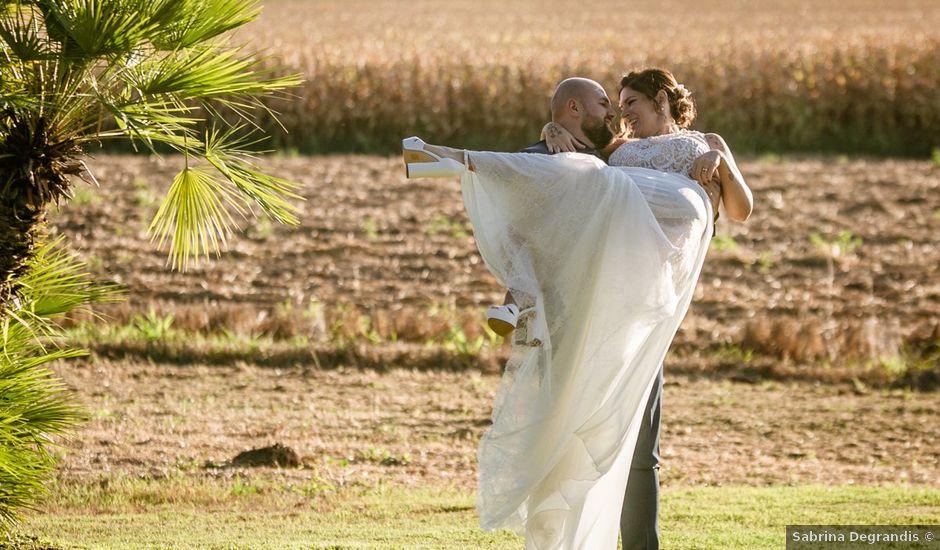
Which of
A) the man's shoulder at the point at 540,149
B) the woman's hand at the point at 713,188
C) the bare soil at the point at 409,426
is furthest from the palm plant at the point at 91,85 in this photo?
the bare soil at the point at 409,426

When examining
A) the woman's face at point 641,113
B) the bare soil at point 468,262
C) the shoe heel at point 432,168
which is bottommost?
the bare soil at point 468,262

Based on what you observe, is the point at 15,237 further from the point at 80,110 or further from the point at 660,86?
the point at 660,86

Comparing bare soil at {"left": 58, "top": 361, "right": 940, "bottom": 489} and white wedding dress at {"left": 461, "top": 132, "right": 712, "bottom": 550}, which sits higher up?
white wedding dress at {"left": 461, "top": 132, "right": 712, "bottom": 550}

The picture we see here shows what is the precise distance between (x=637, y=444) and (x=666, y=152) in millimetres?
1149

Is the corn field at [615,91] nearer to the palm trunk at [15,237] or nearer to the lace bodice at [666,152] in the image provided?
the palm trunk at [15,237]

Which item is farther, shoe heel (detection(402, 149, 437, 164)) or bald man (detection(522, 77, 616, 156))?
bald man (detection(522, 77, 616, 156))

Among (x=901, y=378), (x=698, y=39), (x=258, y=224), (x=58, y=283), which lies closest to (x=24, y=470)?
(x=58, y=283)

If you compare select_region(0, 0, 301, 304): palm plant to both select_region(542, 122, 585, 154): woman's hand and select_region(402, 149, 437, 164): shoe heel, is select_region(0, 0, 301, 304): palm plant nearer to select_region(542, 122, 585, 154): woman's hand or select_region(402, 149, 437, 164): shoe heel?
select_region(402, 149, 437, 164): shoe heel

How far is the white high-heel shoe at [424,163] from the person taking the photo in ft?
15.0

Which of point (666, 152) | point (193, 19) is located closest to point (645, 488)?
point (666, 152)

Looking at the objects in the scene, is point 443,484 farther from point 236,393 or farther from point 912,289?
point 912,289

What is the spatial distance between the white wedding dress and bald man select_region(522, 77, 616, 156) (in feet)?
0.96

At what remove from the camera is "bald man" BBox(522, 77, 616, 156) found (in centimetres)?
496

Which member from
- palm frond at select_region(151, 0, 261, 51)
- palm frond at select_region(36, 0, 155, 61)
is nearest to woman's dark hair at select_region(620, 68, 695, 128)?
palm frond at select_region(151, 0, 261, 51)
